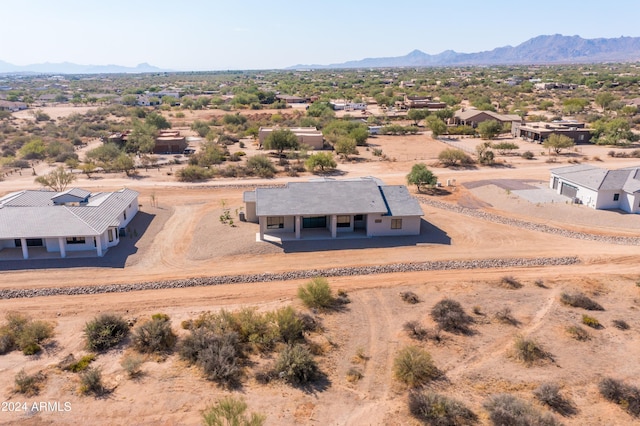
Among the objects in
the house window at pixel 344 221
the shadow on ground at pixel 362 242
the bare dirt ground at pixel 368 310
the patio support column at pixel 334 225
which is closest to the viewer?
A: the bare dirt ground at pixel 368 310

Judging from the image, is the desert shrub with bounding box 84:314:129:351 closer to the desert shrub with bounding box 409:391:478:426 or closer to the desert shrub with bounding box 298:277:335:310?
the desert shrub with bounding box 298:277:335:310

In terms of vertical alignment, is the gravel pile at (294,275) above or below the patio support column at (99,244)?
below

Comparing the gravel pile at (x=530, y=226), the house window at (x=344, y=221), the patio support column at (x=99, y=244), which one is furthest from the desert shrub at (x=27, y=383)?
the gravel pile at (x=530, y=226)

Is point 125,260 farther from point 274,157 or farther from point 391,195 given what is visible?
point 274,157

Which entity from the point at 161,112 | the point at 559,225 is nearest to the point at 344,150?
the point at 559,225

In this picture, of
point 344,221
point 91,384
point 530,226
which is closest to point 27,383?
point 91,384

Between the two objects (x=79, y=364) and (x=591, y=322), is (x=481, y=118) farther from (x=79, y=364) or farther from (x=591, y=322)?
(x=79, y=364)

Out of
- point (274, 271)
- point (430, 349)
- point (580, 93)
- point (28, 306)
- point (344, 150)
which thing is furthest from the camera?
point (580, 93)

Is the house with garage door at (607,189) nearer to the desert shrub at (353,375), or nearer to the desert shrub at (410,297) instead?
the desert shrub at (410,297)
